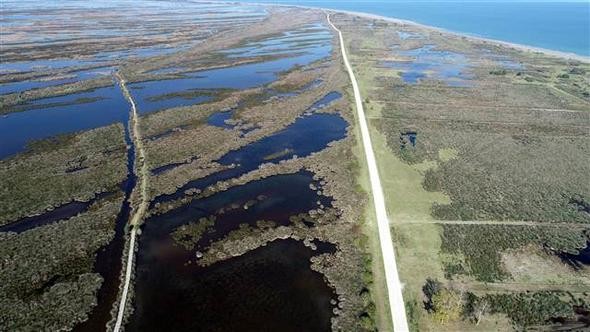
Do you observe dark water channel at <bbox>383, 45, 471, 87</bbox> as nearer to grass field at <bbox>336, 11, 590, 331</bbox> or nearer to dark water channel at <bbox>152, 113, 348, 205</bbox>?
grass field at <bbox>336, 11, 590, 331</bbox>

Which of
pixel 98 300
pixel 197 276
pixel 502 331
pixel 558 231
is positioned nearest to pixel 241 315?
pixel 197 276

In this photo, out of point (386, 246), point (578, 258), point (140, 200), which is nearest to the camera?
point (578, 258)

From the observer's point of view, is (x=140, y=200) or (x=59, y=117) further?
(x=59, y=117)

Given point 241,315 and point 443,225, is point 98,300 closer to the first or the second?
point 241,315

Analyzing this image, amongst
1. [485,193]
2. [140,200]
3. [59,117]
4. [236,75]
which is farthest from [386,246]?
[236,75]

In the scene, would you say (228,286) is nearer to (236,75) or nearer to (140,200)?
(140,200)

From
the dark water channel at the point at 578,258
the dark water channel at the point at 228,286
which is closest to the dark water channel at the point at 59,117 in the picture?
the dark water channel at the point at 228,286

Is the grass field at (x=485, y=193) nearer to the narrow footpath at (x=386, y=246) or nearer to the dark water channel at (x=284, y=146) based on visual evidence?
the narrow footpath at (x=386, y=246)

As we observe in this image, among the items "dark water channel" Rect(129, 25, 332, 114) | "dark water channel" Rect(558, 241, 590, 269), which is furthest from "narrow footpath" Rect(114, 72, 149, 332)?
"dark water channel" Rect(558, 241, 590, 269)
